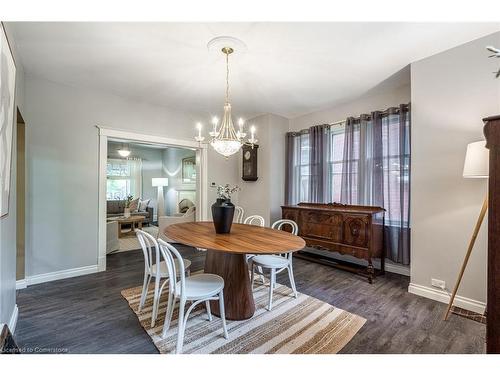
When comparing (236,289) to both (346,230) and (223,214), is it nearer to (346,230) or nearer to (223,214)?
(223,214)

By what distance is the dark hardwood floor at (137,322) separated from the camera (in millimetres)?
1770

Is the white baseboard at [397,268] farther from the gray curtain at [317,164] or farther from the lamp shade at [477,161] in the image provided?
the lamp shade at [477,161]

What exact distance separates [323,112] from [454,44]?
1.99 meters

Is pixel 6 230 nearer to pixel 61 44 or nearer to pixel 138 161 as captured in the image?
pixel 61 44

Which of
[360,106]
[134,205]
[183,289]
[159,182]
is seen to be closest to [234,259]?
[183,289]

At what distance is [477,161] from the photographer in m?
1.94

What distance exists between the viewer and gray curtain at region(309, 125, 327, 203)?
13.1 ft

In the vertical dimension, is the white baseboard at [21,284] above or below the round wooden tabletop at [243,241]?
below

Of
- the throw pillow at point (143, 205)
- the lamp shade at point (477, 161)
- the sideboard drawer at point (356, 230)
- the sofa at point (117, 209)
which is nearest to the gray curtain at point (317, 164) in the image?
the sideboard drawer at point (356, 230)

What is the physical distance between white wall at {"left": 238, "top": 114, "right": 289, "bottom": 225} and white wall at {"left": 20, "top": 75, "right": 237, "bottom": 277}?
2373mm

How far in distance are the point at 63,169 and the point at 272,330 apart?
327 cm

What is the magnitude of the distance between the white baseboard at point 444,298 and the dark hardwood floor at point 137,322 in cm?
10

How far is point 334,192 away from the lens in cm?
397
